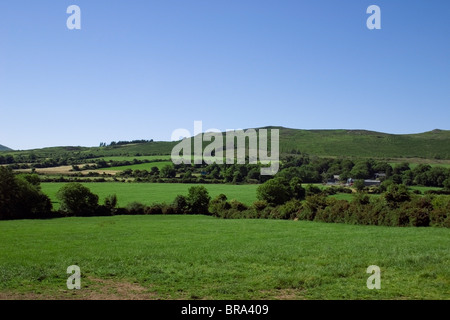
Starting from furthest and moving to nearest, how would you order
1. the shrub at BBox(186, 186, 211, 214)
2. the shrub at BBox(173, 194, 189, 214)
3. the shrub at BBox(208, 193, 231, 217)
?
the shrub at BBox(186, 186, 211, 214) → the shrub at BBox(173, 194, 189, 214) → the shrub at BBox(208, 193, 231, 217)

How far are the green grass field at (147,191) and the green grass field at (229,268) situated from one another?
52.4 m

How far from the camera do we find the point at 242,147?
511 feet

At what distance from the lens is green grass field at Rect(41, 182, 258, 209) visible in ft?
276

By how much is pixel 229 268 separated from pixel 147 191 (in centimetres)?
8089

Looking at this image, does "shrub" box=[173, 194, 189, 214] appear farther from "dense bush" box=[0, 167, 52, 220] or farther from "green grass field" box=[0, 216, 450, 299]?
"green grass field" box=[0, 216, 450, 299]

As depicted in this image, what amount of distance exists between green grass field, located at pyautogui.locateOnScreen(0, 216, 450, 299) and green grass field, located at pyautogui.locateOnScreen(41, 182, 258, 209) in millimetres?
52443

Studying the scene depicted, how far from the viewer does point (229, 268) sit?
1917 centimetres

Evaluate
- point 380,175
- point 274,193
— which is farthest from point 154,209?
point 380,175
